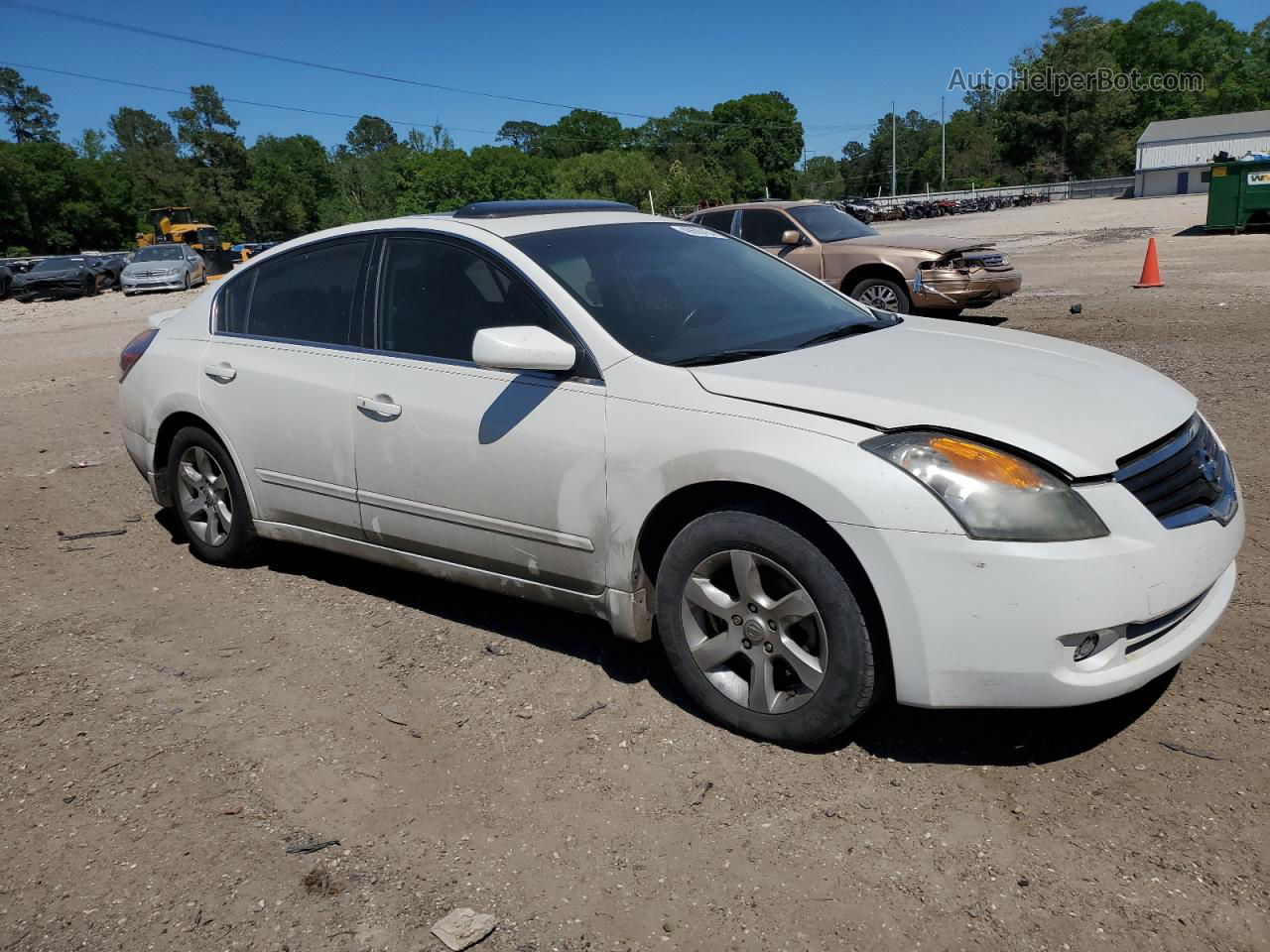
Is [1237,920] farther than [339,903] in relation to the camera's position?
No

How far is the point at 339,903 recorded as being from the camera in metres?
2.66

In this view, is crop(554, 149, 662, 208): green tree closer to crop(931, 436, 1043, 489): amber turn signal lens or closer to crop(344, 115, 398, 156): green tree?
crop(931, 436, 1043, 489): amber turn signal lens

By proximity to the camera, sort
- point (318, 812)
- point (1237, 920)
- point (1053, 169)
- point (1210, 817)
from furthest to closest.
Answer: point (1053, 169)
point (318, 812)
point (1210, 817)
point (1237, 920)

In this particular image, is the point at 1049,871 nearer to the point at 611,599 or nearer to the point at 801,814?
the point at 801,814

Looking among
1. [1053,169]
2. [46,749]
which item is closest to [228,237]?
[1053,169]

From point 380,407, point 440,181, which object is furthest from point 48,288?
point 440,181

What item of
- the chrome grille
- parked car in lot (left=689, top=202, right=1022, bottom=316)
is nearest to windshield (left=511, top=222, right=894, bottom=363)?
the chrome grille

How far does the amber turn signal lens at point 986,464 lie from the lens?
111 inches

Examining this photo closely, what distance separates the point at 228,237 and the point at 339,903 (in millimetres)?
99982

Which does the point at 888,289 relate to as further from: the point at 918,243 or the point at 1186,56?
the point at 1186,56

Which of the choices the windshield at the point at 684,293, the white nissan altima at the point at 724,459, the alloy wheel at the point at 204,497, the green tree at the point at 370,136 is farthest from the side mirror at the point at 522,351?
the green tree at the point at 370,136

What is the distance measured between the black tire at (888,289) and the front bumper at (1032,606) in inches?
364

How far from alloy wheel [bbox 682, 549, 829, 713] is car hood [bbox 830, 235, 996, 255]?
9.50 meters

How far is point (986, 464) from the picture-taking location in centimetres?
285
